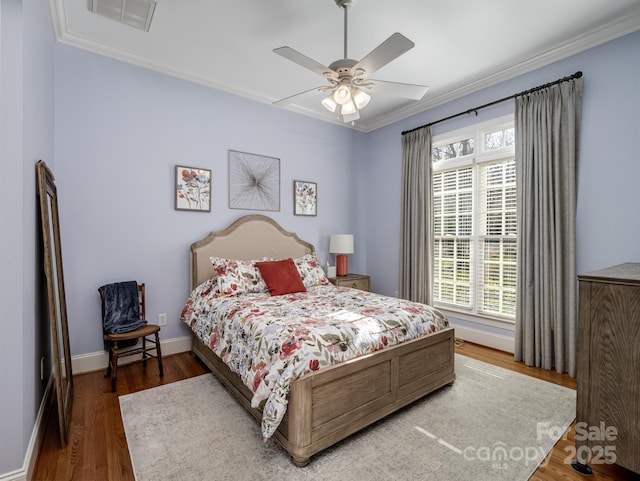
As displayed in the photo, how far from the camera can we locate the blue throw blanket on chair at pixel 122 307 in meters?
2.78

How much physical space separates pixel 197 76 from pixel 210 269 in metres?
2.14

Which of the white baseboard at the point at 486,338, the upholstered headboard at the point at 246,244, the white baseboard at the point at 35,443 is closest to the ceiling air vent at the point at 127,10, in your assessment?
the upholstered headboard at the point at 246,244

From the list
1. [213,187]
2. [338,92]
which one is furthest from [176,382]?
[338,92]

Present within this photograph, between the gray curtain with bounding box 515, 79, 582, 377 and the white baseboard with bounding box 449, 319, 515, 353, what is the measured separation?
23 cm

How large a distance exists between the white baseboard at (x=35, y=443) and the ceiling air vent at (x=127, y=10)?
9.47ft

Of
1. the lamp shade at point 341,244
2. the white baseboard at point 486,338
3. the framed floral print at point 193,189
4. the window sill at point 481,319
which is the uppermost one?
the framed floral print at point 193,189

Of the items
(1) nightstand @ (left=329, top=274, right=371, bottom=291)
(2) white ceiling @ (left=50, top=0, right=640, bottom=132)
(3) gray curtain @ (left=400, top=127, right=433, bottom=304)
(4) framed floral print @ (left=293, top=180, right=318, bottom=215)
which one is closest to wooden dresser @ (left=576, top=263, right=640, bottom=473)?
(2) white ceiling @ (left=50, top=0, right=640, bottom=132)

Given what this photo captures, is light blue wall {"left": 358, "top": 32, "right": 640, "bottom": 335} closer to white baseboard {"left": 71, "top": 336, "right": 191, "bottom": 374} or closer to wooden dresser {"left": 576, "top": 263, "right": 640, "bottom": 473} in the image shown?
wooden dresser {"left": 576, "top": 263, "right": 640, "bottom": 473}

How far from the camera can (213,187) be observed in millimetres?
3660

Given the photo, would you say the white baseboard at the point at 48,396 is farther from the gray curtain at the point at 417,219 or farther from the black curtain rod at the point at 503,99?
the black curtain rod at the point at 503,99

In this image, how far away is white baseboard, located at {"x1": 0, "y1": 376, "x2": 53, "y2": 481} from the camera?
1.52 metres

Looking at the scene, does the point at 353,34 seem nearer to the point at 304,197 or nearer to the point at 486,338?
the point at 304,197

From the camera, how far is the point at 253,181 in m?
3.95

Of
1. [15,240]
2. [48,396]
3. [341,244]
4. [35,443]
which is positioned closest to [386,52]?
[15,240]
